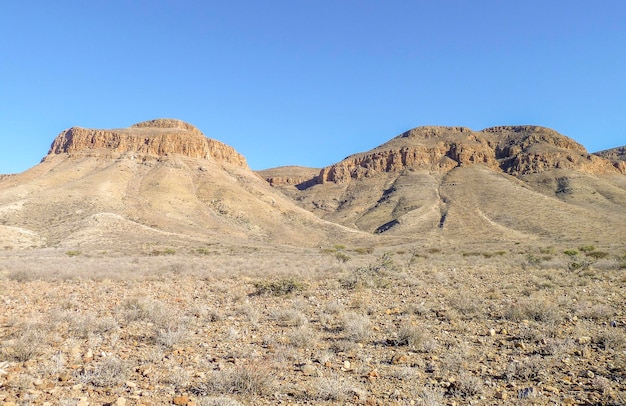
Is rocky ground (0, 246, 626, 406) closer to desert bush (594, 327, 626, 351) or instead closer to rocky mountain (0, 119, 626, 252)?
desert bush (594, 327, 626, 351)

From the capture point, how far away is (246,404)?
452cm

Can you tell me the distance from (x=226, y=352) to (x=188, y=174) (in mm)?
85159

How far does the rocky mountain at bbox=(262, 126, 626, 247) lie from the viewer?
68.8 meters

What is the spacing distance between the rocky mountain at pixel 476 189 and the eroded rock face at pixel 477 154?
34 centimetres

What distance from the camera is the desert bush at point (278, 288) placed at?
1166 centimetres

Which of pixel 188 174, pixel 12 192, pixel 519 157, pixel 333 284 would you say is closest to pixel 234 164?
pixel 188 174

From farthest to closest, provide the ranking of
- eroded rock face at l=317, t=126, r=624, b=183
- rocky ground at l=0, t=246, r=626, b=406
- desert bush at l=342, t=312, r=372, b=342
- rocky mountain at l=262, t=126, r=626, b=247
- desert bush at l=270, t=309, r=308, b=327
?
eroded rock face at l=317, t=126, r=624, b=183 → rocky mountain at l=262, t=126, r=626, b=247 → desert bush at l=270, t=309, r=308, b=327 → desert bush at l=342, t=312, r=372, b=342 → rocky ground at l=0, t=246, r=626, b=406

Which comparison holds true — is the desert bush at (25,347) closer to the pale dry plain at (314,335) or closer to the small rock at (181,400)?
the pale dry plain at (314,335)

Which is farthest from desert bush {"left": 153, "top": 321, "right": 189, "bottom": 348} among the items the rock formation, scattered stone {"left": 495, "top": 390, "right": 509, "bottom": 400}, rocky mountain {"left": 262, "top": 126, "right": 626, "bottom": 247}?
the rock formation

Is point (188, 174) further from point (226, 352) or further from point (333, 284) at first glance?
point (226, 352)

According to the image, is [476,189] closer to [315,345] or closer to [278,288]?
[278,288]

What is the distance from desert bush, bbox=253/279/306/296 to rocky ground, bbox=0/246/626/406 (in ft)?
0.16

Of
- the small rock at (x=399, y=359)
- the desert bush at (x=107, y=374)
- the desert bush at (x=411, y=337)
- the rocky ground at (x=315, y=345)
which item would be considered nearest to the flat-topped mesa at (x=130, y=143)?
the rocky ground at (x=315, y=345)

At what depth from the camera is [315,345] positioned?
22.2ft
